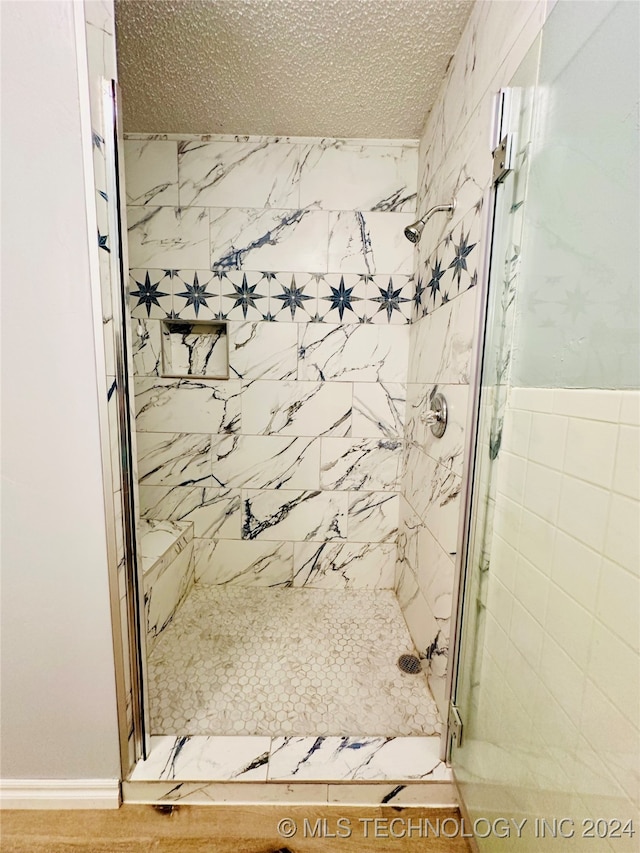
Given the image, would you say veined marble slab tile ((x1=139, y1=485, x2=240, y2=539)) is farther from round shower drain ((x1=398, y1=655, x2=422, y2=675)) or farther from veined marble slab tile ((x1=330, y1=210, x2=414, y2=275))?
veined marble slab tile ((x1=330, y1=210, x2=414, y2=275))

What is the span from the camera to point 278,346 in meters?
1.66

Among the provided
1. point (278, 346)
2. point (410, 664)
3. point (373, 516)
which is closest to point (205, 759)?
point (410, 664)

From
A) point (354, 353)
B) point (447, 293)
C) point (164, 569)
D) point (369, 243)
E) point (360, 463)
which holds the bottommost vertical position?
point (164, 569)

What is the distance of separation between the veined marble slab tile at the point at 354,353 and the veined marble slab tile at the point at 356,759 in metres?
1.36

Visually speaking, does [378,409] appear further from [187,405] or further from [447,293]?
[187,405]

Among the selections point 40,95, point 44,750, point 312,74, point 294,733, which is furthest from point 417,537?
point 312,74

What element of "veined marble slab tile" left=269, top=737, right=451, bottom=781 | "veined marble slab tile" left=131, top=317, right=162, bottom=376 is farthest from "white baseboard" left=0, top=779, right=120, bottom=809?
"veined marble slab tile" left=131, top=317, right=162, bottom=376

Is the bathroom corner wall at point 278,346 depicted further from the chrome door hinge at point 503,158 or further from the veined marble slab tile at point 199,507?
the chrome door hinge at point 503,158

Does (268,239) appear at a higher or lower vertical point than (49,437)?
higher

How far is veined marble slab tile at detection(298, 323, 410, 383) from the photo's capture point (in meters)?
1.65

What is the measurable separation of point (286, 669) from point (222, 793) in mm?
398

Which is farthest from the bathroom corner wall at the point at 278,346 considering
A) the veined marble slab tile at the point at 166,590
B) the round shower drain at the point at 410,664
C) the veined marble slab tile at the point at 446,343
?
the round shower drain at the point at 410,664

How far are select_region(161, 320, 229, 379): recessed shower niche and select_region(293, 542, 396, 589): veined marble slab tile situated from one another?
1.03m

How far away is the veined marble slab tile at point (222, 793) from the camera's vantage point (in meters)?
0.90
